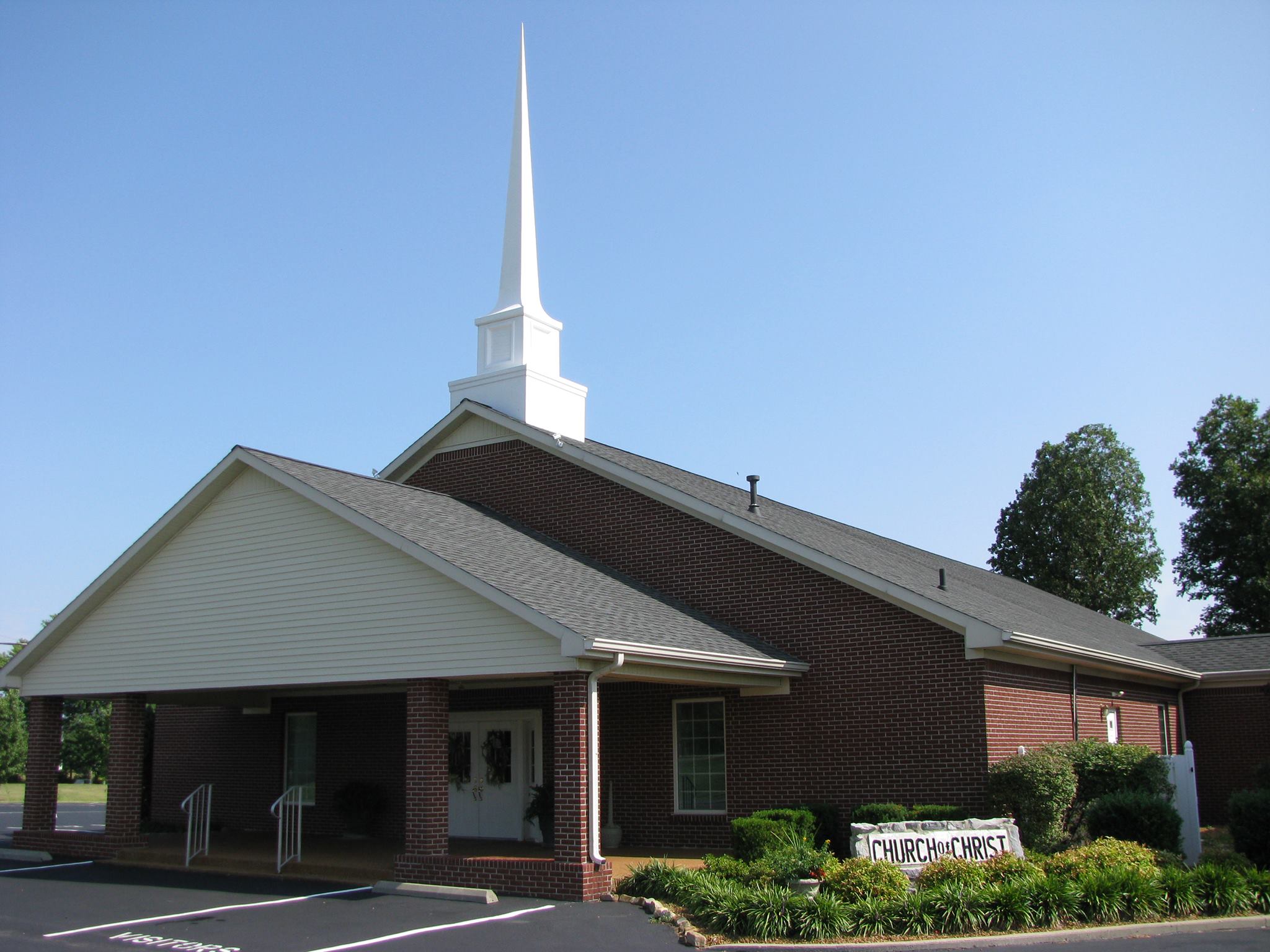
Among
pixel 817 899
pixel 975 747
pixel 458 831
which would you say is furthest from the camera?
pixel 458 831

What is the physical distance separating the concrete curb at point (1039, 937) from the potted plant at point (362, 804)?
1185cm

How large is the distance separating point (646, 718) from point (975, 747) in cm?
542

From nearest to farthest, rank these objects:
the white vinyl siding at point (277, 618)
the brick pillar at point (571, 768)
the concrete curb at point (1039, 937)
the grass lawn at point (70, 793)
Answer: the concrete curb at point (1039, 937)
the brick pillar at point (571, 768)
the white vinyl siding at point (277, 618)
the grass lawn at point (70, 793)

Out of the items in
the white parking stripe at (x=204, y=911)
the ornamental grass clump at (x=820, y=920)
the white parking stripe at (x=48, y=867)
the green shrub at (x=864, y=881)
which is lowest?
the white parking stripe at (x=48, y=867)

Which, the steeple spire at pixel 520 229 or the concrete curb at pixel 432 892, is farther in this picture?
the steeple spire at pixel 520 229

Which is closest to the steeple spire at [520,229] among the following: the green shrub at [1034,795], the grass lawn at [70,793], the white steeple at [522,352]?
the white steeple at [522,352]

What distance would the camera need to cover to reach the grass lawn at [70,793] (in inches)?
1684

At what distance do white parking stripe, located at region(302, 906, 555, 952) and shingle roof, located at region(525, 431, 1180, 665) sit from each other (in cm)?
723

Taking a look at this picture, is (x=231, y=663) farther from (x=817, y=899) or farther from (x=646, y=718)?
(x=817, y=899)

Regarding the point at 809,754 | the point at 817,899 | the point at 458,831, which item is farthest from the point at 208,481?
the point at 817,899

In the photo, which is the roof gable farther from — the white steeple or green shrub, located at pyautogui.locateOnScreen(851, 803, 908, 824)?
green shrub, located at pyautogui.locateOnScreen(851, 803, 908, 824)

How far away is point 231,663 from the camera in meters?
17.8

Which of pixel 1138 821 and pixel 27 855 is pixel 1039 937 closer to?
pixel 1138 821

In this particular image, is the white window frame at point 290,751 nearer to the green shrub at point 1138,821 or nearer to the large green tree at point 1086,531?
the green shrub at point 1138,821
